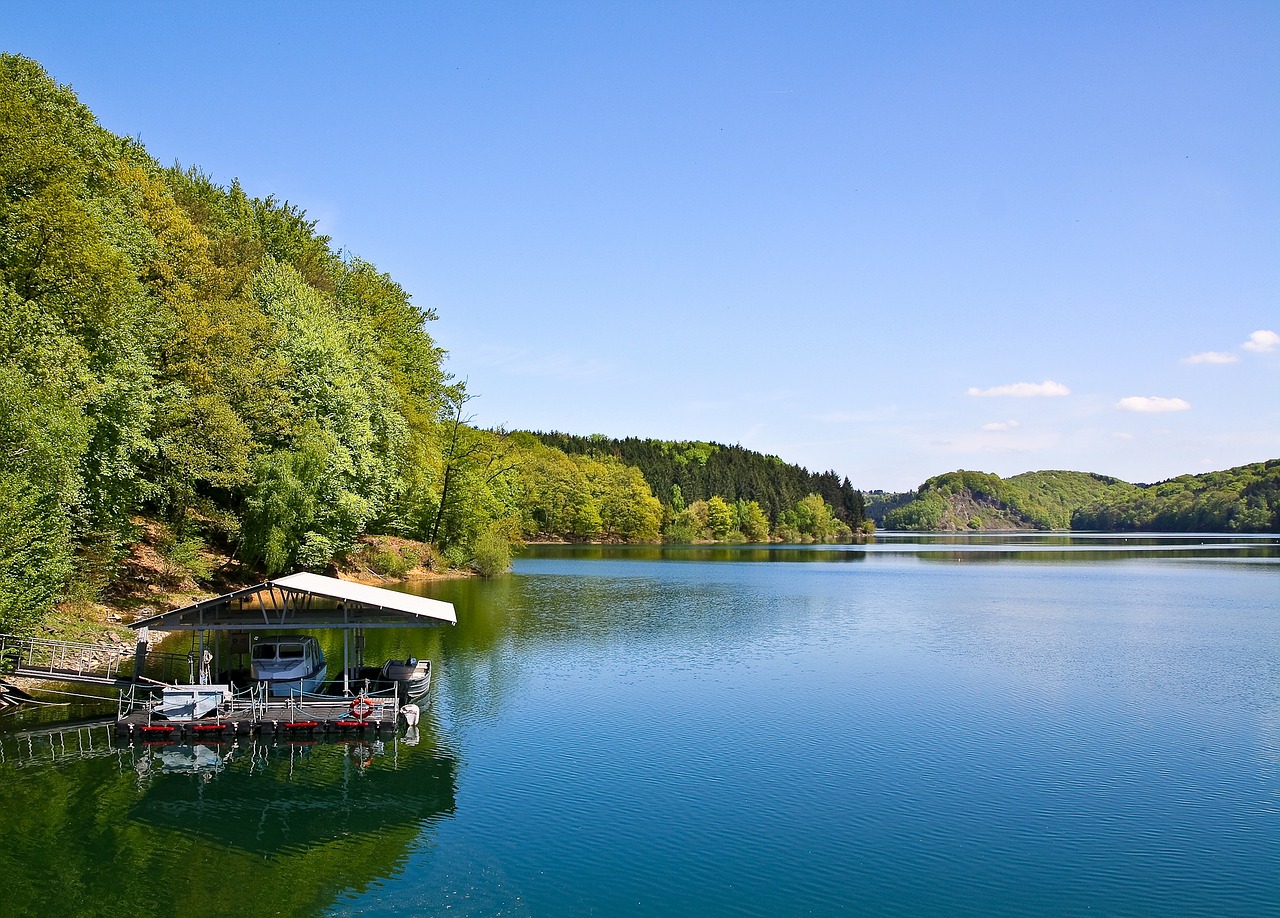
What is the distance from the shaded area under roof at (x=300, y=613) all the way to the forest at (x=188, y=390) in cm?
522

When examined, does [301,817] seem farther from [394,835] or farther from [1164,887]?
[1164,887]

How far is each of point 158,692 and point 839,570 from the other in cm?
8459

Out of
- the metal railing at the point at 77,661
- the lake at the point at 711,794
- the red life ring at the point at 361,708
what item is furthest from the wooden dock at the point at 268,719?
the metal railing at the point at 77,661

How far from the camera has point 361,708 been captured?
29.4 m

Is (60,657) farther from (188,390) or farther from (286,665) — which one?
(188,390)

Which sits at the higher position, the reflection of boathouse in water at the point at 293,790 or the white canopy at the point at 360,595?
the white canopy at the point at 360,595

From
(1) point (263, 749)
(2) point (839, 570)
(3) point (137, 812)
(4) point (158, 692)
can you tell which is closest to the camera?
(3) point (137, 812)

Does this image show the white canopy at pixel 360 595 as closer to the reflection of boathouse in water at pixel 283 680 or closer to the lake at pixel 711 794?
the reflection of boathouse in water at pixel 283 680

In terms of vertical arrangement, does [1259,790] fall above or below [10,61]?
below

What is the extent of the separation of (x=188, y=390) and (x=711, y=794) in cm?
3680

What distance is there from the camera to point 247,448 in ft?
170

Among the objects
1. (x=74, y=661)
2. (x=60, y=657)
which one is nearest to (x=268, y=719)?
(x=60, y=657)

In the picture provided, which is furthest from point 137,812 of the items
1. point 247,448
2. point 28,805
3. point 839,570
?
point 839,570

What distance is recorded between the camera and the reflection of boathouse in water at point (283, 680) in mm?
28625
